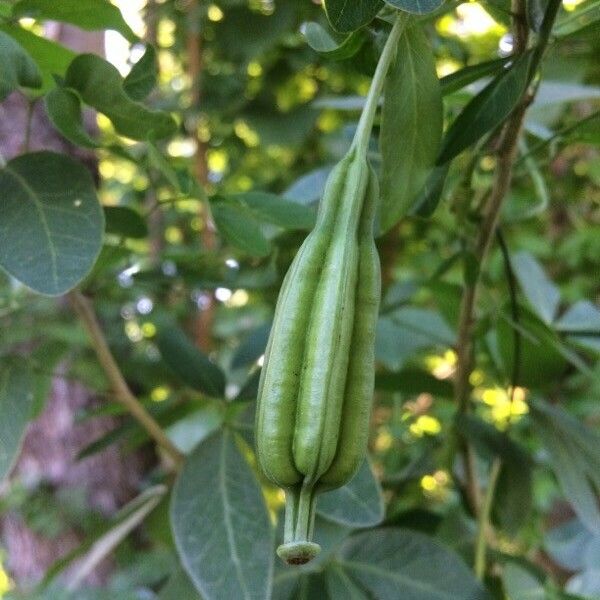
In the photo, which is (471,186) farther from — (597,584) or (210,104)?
(210,104)

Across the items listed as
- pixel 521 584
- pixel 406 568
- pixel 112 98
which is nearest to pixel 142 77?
pixel 112 98

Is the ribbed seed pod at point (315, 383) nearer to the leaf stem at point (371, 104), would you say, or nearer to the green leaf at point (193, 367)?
the leaf stem at point (371, 104)

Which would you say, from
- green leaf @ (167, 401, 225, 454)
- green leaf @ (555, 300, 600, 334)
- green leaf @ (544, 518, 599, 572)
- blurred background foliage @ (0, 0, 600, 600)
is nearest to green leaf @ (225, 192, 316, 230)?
blurred background foliage @ (0, 0, 600, 600)

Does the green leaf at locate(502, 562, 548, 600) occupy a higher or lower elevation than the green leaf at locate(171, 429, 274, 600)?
lower

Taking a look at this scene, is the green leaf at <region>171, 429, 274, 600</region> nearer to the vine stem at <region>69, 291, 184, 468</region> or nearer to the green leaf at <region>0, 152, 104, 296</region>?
the vine stem at <region>69, 291, 184, 468</region>

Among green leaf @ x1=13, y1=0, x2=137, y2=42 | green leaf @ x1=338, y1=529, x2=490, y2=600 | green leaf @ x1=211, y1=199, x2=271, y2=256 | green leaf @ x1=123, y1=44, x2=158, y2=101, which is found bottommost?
green leaf @ x1=338, y1=529, x2=490, y2=600

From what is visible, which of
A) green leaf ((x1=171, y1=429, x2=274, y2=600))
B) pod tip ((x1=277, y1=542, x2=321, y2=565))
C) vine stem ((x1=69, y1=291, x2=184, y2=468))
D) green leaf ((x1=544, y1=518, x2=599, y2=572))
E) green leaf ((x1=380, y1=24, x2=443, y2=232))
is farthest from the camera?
green leaf ((x1=544, y1=518, x2=599, y2=572))

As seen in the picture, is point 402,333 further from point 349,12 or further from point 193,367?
point 349,12
